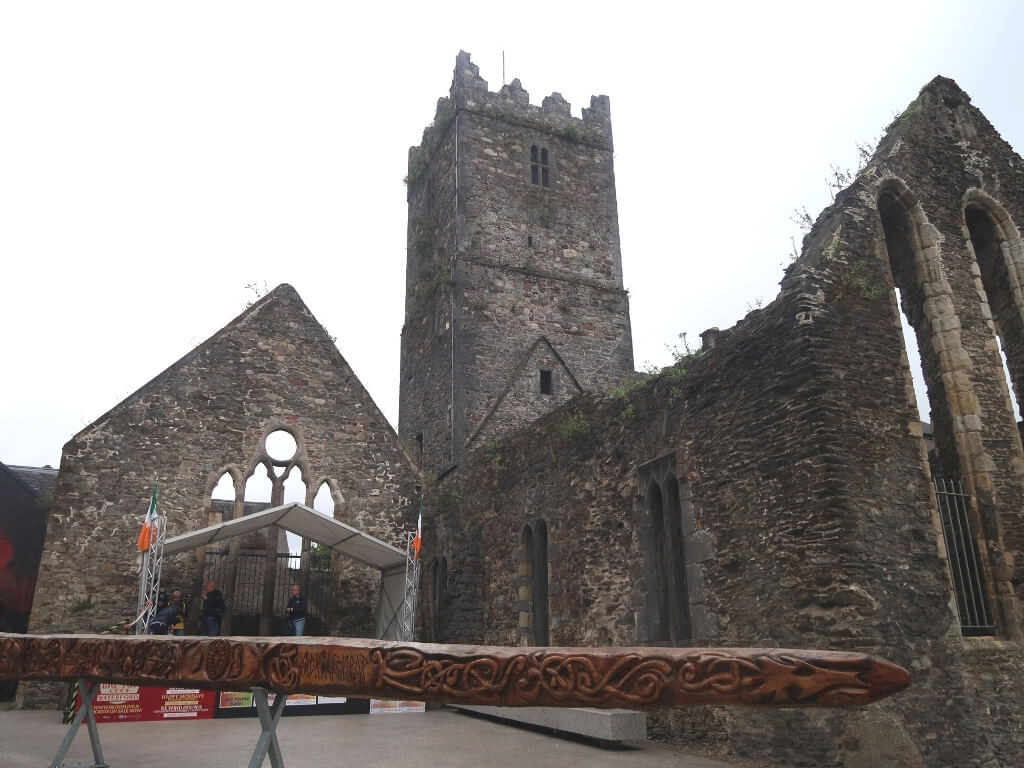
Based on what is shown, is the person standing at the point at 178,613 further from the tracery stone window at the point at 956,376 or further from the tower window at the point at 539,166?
the tower window at the point at 539,166

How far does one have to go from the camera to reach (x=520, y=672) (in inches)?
137

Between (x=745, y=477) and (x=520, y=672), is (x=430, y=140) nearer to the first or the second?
(x=745, y=477)

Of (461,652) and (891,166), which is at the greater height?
(891,166)

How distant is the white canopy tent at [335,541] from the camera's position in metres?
12.8

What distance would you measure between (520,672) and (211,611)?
11.3 m

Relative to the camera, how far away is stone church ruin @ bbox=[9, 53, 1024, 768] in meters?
7.71

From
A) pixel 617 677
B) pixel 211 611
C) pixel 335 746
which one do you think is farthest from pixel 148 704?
pixel 617 677

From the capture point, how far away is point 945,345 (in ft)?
32.0

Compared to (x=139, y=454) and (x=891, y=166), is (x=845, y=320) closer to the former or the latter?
(x=891, y=166)

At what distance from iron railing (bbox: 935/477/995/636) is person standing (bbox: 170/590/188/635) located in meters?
10.9

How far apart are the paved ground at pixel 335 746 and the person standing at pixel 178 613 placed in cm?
211

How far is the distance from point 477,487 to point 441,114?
1273 cm

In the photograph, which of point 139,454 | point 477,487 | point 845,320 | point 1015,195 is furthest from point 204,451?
point 1015,195

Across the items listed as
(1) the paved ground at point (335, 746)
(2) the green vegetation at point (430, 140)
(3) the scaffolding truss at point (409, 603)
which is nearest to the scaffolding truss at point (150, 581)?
(1) the paved ground at point (335, 746)
